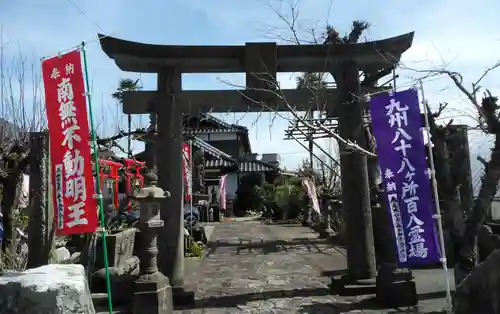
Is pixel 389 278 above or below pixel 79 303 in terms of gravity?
below

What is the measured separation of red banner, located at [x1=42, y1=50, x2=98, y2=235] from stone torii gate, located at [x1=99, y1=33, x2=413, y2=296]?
1.95 metres

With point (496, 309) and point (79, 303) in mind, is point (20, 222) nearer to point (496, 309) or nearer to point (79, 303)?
point (79, 303)

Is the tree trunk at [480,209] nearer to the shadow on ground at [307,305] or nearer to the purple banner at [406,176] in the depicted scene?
the purple banner at [406,176]

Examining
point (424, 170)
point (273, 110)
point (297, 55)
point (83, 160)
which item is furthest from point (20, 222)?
point (424, 170)

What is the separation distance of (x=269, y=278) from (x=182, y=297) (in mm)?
2703

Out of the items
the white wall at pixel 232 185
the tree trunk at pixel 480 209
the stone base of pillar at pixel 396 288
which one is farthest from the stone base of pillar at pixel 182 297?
the white wall at pixel 232 185

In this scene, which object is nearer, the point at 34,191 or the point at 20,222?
the point at 34,191

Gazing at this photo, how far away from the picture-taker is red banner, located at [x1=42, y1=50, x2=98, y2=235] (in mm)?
6430

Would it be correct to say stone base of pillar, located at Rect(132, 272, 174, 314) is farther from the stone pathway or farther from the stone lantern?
the stone pathway

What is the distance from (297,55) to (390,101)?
2575mm

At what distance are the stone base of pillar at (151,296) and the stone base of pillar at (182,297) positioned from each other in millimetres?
691

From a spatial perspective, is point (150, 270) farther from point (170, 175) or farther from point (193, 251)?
point (193, 251)

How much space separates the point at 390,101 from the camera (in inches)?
267

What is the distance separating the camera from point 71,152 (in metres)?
6.45
